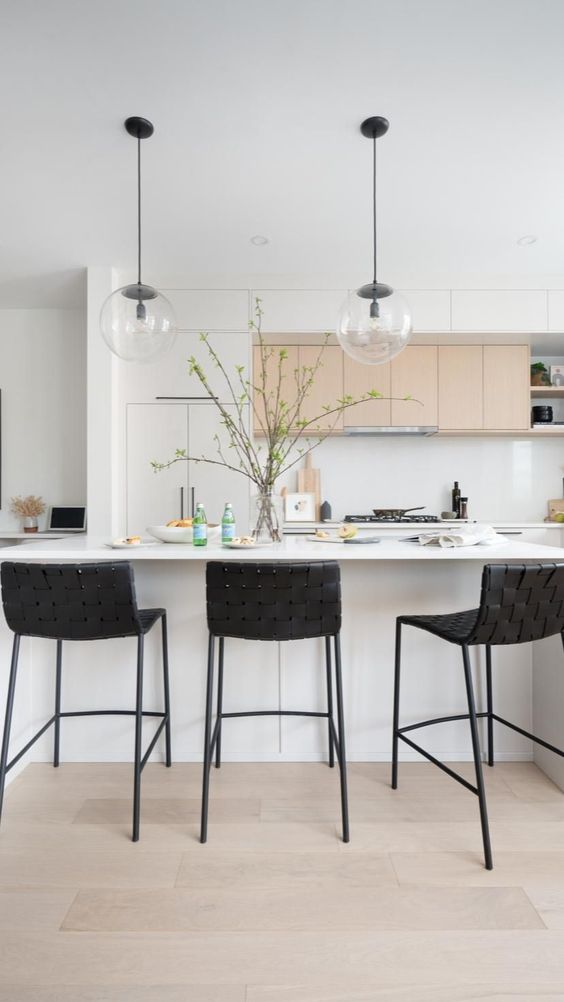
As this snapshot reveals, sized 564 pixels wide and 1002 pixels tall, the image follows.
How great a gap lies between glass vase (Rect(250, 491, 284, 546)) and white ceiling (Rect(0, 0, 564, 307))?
1533mm

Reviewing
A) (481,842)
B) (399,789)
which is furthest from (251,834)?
(481,842)

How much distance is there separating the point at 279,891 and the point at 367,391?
3268 mm

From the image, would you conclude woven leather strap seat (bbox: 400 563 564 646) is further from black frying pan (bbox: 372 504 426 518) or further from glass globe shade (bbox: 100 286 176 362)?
black frying pan (bbox: 372 504 426 518)

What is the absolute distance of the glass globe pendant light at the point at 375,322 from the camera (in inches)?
80.1

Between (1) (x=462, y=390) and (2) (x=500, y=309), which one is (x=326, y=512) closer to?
(1) (x=462, y=390)

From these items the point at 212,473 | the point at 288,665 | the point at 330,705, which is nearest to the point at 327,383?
the point at 212,473

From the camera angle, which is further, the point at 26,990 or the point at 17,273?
the point at 17,273

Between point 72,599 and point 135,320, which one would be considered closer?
point 72,599

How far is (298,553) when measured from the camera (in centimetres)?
196

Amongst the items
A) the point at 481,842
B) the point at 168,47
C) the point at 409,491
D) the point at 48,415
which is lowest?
the point at 481,842

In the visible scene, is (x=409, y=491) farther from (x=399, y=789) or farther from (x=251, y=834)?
(x=251, y=834)

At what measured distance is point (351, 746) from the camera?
225 centimetres

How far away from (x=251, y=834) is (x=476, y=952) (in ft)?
2.38

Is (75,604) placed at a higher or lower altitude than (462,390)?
lower
